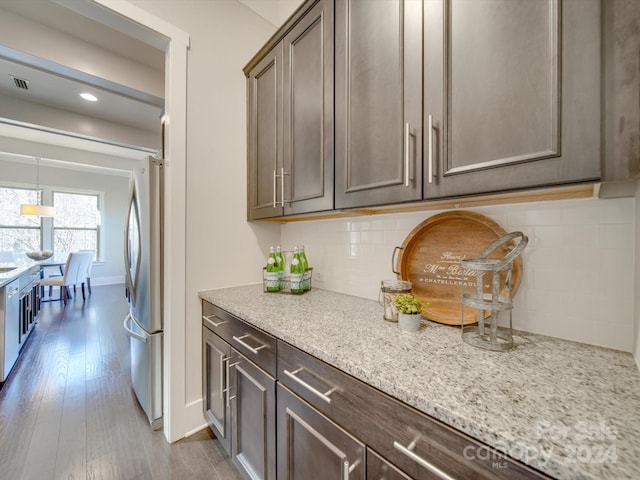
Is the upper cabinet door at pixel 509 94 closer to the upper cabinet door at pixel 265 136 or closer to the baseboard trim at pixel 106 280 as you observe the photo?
the upper cabinet door at pixel 265 136

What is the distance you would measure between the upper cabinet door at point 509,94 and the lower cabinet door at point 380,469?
30.9 inches

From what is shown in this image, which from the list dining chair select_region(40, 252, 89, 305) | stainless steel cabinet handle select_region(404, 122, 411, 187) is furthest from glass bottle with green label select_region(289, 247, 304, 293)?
dining chair select_region(40, 252, 89, 305)

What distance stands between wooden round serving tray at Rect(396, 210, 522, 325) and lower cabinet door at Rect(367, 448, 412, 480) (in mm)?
569

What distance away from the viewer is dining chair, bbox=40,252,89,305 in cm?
482

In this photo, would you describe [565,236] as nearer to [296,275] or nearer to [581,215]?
[581,215]

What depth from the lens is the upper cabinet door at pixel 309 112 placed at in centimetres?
128

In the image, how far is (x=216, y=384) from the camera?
5.08ft

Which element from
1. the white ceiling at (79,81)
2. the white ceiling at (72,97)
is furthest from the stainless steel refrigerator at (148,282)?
the white ceiling at (72,97)

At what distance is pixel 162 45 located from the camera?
1.66m

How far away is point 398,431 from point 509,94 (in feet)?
3.10

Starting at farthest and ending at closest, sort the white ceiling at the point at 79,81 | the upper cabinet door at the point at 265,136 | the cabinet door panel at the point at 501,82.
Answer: the white ceiling at the point at 79,81 < the upper cabinet door at the point at 265,136 < the cabinet door panel at the point at 501,82

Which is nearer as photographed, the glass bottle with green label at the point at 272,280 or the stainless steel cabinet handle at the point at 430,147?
the stainless steel cabinet handle at the point at 430,147

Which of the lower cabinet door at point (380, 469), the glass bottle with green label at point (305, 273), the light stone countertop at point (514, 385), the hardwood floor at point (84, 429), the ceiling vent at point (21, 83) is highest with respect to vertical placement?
the ceiling vent at point (21, 83)

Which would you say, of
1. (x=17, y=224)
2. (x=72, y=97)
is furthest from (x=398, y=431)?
(x=17, y=224)
